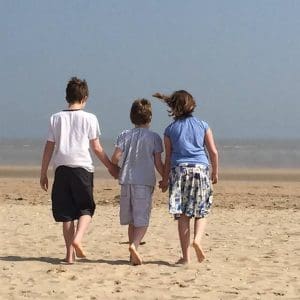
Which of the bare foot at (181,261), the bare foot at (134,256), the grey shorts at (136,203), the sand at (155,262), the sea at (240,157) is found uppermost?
the grey shorts at (136,203)

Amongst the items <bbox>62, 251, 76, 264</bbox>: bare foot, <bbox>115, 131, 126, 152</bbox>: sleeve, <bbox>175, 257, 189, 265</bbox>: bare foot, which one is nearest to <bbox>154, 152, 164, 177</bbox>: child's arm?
<bbox>115, 131, 126, 152</bbox>: sleeve

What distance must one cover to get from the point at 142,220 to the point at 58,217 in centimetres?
75

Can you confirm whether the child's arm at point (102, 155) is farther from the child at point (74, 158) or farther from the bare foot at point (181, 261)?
the bare foot at point (181, 261)

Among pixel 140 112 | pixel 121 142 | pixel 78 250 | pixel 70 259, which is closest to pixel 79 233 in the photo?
pixel 78 250

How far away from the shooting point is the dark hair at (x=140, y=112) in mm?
6762

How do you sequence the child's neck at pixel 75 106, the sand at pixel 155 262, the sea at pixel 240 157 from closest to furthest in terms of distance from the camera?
the sand at pixel 155 262
the child's neck at pixel 75 106
the sea at pixel 240 157

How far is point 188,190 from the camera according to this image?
6625 mm

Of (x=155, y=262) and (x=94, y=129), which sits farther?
(x=155, y=262)

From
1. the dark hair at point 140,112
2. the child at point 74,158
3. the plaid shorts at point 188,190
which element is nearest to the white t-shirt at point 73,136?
the child at point 74,158

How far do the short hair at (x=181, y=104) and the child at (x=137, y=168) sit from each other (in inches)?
8.7

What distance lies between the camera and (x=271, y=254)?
7469 millimetres

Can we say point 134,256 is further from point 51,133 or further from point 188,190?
point 51,133

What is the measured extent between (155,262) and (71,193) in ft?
3.45

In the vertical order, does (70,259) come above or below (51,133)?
below
